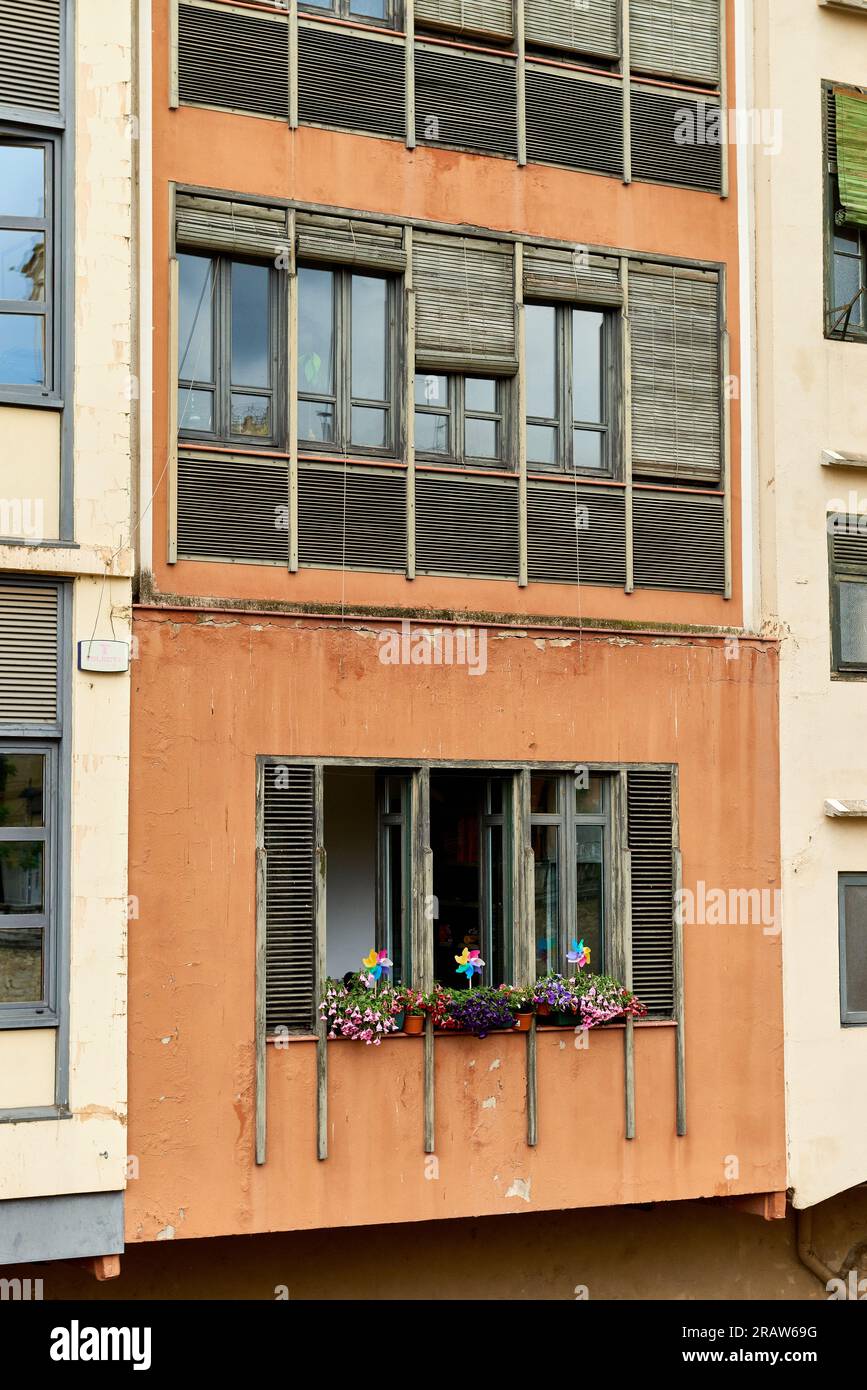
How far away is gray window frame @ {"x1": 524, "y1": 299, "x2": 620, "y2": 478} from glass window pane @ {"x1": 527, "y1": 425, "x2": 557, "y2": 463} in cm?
3

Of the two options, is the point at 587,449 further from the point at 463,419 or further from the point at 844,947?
the point at 844,947

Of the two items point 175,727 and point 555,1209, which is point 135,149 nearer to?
point 175,727

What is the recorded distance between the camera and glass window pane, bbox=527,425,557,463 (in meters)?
14.4

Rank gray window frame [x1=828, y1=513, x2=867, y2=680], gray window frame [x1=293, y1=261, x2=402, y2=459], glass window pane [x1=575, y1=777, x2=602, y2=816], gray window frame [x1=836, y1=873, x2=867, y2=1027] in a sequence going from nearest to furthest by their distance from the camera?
gray window frame [x1=293, y1=261, x2=402, y2=459] < glass window pane [x1=575, y1=777, x2=602, y2=816] < gray window frame [x1=836, y1=873, x2=867, y2=1027] < gray window frame [x1=828, y1=513, x2=867, y2=680]

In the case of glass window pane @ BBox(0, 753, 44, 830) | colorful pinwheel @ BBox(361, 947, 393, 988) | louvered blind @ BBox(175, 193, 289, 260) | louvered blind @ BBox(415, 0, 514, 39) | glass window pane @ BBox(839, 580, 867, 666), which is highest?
louvered blind @ BBox(415, 0, 514, 39)

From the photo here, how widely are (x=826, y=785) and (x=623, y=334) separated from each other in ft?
13.1

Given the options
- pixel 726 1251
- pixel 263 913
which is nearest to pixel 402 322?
pixel 263 913

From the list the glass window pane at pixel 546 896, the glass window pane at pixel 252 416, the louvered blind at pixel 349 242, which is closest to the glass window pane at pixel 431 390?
the louvered blind at pixel 349 242

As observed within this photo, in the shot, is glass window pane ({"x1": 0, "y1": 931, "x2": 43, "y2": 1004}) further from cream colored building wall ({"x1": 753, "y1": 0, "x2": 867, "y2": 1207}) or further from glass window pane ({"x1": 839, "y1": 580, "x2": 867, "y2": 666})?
glass window pane ({"x1": 839, "y1": 580, "x2": 867, "y2": 666})

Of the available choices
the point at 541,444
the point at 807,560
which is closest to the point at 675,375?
the point at 541,444

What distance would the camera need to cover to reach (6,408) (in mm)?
12148

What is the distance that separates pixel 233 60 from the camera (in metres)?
13.3

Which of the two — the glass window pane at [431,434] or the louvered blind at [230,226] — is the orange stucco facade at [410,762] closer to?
the louvered blind at [230,226]

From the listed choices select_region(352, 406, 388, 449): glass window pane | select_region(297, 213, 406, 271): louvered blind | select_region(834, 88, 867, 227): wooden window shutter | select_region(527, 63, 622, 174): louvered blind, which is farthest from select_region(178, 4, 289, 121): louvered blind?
select_region(834, 88, 867, 227): wooden window shutter
